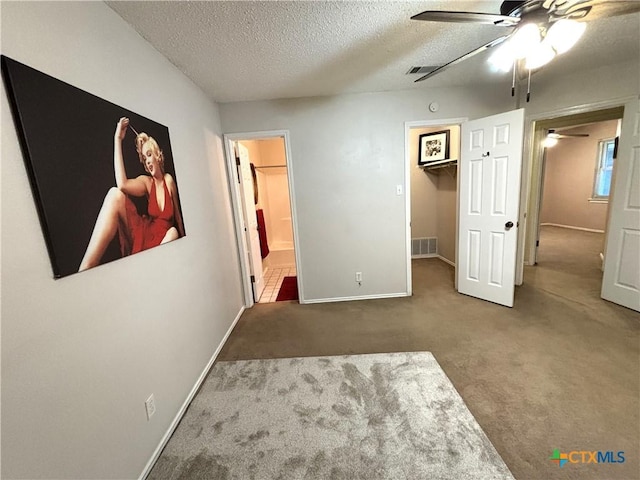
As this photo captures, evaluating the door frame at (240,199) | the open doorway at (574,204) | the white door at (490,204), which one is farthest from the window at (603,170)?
the door frame at (240,199)

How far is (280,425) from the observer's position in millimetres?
1483

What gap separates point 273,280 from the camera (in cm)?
404

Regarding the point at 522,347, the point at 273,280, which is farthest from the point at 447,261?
the point at 273,280

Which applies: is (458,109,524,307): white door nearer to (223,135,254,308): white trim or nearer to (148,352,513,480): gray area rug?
(148,352,513,480): gray area rug

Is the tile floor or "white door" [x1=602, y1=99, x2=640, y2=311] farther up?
"white door" [x1=602, y1=99, x2=640, y2=311]

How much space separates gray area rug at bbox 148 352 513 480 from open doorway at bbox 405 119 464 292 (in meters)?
2.14

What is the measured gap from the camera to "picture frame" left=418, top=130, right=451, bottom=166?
3.91 m

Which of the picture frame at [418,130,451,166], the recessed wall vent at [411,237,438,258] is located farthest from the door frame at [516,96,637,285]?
the recessed wall vent at [411,237,438,258]

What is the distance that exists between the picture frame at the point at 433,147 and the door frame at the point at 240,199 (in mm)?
2518

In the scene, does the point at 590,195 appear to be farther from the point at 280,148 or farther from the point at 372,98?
the point at 280,148

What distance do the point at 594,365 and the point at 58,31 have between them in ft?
11.6

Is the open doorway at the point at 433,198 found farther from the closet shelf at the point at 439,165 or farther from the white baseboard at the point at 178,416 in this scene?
the white baseboard at the point at 178,416

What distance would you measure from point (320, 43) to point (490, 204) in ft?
7.30

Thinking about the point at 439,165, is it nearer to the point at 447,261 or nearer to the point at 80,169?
the point at 447,261
